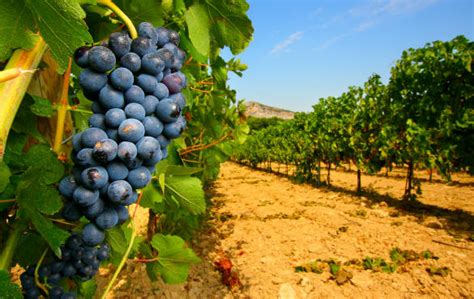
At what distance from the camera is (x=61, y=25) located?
29.6 inches

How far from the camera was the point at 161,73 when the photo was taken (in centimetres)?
94

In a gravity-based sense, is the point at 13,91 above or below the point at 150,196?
above

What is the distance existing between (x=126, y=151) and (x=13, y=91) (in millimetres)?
292

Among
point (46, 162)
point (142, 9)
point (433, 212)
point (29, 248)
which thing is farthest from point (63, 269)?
point (433, 212)

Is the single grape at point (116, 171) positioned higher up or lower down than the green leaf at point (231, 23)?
lower down

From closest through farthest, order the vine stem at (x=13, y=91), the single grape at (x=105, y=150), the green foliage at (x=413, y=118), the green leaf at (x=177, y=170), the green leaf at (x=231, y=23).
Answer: the vine stem at (x=13, y=91)
the single grape at (x=105, y=150)
the green leaf at (x=231, y=23)
the green leaf at (x=177, y=170)
the green foliage at (x=413, y=118)

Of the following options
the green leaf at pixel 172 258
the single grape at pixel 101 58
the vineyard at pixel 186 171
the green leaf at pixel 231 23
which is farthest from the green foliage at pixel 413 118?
the single grape at pixel 101 58

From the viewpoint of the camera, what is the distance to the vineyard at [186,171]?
0.87 m

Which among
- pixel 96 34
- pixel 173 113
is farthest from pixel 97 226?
pixel 96 34

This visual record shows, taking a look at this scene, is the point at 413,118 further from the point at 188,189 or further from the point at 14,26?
the point at 14,26

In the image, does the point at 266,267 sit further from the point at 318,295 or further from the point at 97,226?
the point at 97,226

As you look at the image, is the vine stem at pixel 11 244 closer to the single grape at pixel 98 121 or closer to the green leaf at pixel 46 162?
the green leaf at pixel 46 162

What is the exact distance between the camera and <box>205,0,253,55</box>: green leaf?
3.83 feet

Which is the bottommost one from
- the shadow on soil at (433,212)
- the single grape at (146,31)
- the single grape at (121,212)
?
the shadow on soil at (433,212)
